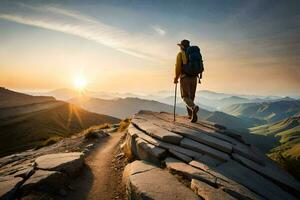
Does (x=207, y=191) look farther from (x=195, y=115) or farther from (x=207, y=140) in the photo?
(x=195, y=115)

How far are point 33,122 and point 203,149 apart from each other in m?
116

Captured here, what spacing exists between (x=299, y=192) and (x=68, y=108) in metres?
166

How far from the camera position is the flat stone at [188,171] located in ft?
21.4

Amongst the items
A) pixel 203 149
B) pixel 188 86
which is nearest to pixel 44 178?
pixel 203 149

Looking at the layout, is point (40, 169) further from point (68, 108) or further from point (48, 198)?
point (68, 108)

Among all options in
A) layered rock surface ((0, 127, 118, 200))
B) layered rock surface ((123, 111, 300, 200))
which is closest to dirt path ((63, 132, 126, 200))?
layered rock surface ((0, 127, 118, 200))

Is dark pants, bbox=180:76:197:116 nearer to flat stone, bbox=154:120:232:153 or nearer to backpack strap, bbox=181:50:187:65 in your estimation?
backpack strap, bbox=181:50:187:65

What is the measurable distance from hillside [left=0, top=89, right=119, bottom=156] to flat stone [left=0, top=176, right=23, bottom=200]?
5729 centimetres

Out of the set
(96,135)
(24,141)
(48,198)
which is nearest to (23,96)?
(24,141)

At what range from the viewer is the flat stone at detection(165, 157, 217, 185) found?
653cm

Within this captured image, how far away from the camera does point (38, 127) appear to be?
99.4 metres

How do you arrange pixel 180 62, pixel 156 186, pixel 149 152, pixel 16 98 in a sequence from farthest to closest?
pixel 16 98, pixel 180 62, pixel 149 152, pixel 156 186

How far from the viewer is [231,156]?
883 cm

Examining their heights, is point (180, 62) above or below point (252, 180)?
above
